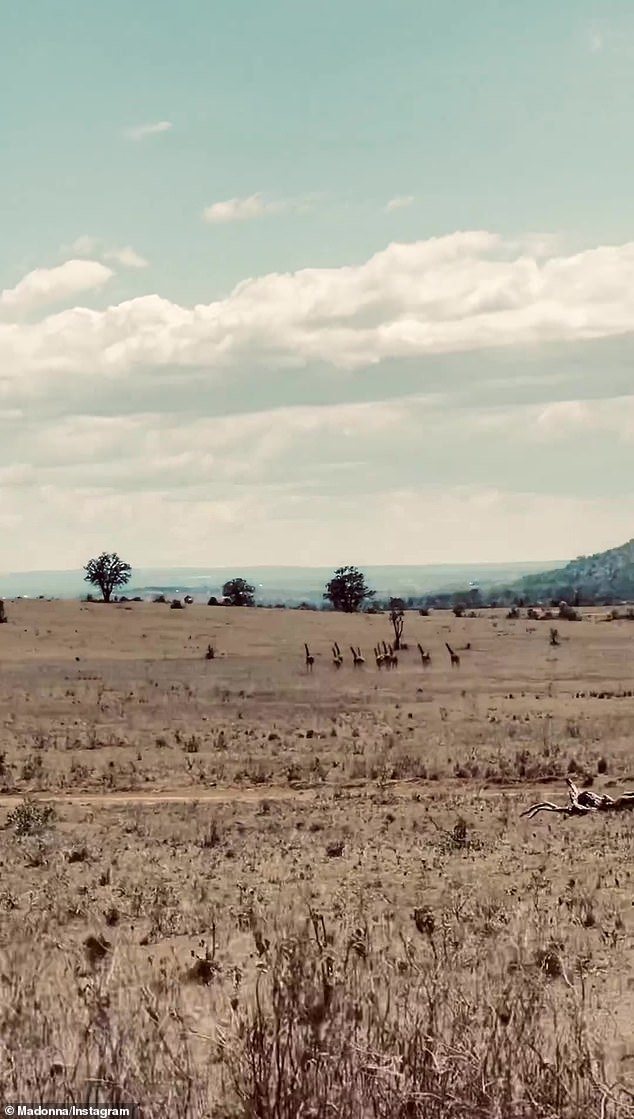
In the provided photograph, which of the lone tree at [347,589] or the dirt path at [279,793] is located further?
the lone tree at [347,589]

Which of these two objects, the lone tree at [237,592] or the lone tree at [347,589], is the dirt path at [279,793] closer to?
the lone tree at [347,589]

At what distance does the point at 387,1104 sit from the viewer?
5.85m

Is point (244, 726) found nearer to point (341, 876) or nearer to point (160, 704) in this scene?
point (160, 704)

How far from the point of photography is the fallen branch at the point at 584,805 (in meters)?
18.4

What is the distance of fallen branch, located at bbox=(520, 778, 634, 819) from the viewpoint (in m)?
18.4

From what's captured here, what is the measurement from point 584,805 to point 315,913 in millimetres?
10098

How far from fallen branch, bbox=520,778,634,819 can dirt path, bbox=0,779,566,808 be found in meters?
1.71

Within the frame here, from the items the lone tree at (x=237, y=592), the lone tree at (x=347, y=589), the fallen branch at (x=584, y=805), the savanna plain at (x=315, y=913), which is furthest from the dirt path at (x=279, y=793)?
the lone tree at (x=237, y=592)

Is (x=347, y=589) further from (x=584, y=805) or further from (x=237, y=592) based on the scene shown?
(x=584, y=805)

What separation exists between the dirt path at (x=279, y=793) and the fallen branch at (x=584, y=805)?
171 centimetres

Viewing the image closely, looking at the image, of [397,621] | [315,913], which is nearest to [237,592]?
[397,621]

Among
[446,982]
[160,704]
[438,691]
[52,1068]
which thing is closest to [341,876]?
[446,982]

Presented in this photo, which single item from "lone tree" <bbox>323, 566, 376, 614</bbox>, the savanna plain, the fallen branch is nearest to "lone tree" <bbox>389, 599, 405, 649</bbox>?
"lone tree" <bbox>323, 566, 376, 614</bbox>

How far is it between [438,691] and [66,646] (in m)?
31.3
